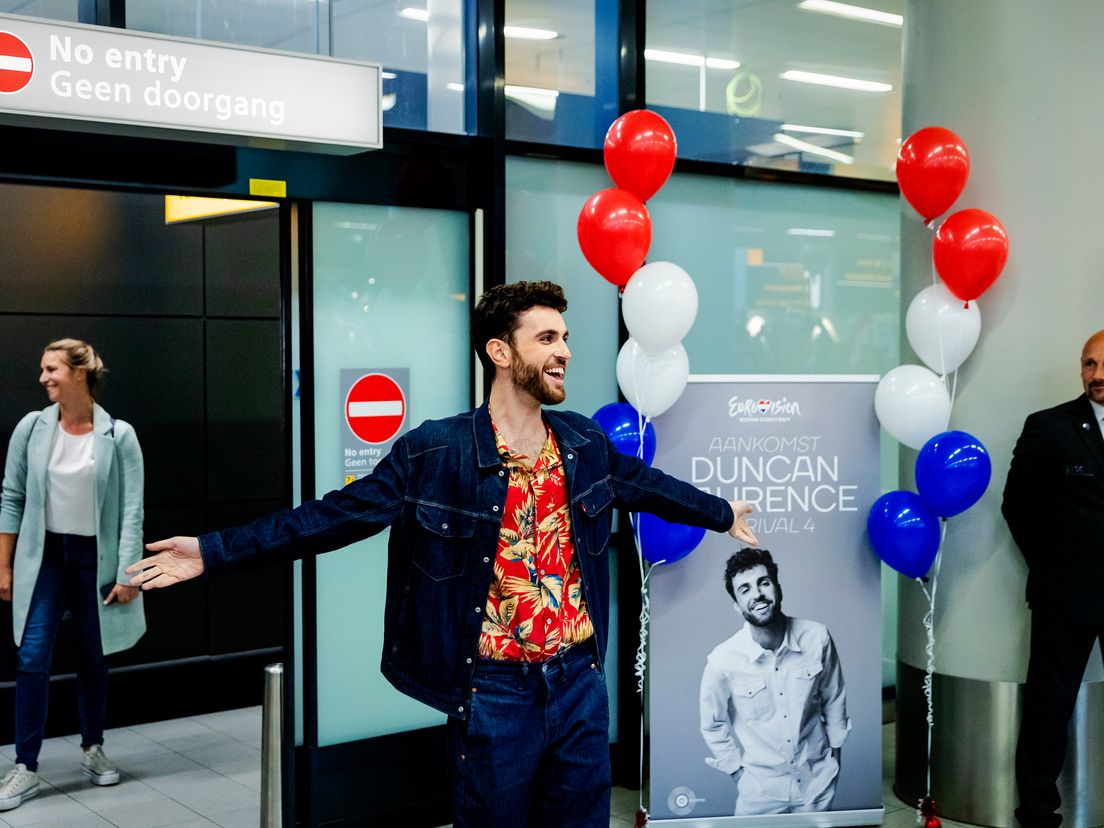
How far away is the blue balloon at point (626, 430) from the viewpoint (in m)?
3.78

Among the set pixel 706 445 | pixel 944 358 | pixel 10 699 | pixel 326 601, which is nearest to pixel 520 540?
pixel 706 445

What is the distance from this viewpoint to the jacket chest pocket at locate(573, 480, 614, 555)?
8.70 feet

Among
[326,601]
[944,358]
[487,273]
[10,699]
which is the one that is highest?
[487,273]

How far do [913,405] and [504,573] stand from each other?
6.37 feet

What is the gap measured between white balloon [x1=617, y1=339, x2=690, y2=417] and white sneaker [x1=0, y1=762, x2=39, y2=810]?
8.87ft

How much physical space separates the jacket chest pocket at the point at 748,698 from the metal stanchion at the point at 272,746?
171 centimetres

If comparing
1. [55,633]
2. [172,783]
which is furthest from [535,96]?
[172,783]

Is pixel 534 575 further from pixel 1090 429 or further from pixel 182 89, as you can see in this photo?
pixel 1090 429

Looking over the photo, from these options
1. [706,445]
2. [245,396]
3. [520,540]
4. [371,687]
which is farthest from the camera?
[245,396]

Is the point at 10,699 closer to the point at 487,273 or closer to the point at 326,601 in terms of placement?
the point at 326,601

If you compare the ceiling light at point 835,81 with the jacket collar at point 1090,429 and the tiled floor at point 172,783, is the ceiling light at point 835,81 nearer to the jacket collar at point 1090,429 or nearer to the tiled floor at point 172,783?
the jacket collar at point 1090,429

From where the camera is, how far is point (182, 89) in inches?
138

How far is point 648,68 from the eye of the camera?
4.75 meters

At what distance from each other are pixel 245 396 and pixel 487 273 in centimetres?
207
